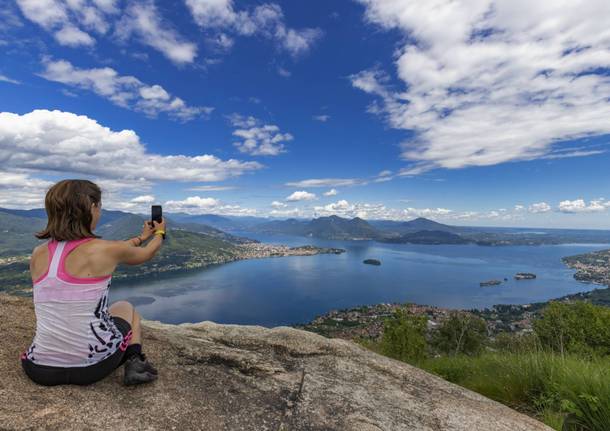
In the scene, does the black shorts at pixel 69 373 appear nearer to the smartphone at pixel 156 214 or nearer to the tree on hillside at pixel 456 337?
the smartphone at pixel 156 214

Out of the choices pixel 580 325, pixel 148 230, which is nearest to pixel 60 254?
pixel 148 230

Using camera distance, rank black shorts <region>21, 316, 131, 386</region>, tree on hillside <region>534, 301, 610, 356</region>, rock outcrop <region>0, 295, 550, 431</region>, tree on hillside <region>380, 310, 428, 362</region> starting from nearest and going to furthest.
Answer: rock outcrop <region>0, 295, 550, 431</region>, black shorts <region>21, 316, 131, 386</region>, tree on hillside <region>380, 310, 428, 362</region>, tree on hillside <region>534, 301, 610, 356</region>

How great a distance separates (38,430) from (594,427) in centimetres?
623

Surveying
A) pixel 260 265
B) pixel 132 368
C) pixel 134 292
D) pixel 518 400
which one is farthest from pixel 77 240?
pixel 260 265

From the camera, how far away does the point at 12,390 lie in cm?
354

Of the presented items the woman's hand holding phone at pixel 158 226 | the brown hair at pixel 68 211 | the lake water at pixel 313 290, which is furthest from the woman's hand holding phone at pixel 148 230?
the lake water at pixel 313 290

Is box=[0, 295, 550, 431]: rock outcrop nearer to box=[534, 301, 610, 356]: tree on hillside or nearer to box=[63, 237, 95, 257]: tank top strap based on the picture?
box=[63, 237, 95, 257]: tank top strap

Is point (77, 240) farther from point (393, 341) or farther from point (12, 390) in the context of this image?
point (393, 341)

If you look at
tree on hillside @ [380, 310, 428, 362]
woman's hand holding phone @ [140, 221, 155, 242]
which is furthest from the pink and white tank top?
tree on hillside @ [380, 310, 428, 362]

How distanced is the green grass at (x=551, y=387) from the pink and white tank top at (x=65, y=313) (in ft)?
18.8

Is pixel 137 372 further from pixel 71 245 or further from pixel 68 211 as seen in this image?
pixel 68 211

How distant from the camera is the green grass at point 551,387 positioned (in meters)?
4.20

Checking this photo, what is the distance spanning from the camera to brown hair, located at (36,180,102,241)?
3.34 metres

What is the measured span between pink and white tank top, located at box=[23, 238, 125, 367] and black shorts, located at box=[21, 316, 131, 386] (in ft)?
0.20
